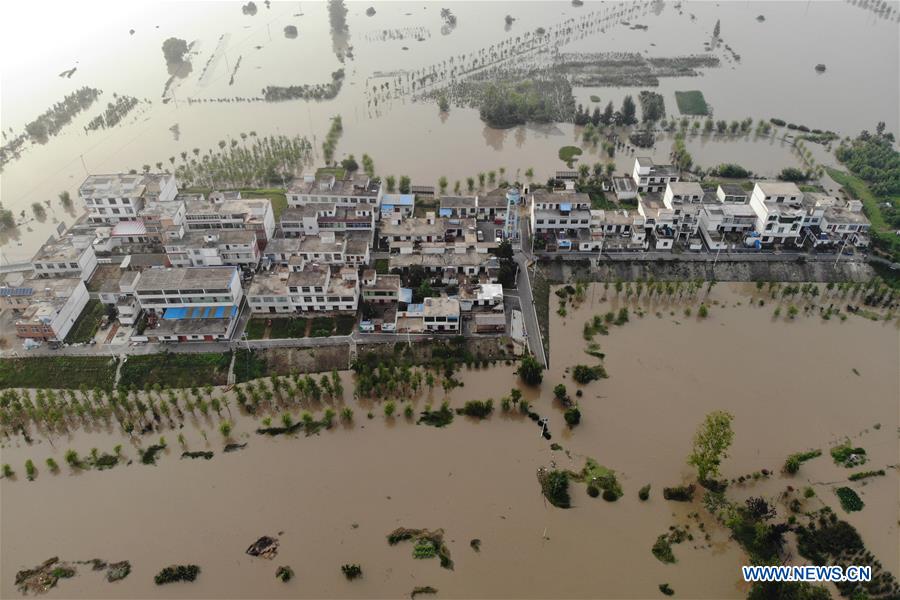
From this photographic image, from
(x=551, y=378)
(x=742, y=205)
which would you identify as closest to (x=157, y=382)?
(x=551, y=378)

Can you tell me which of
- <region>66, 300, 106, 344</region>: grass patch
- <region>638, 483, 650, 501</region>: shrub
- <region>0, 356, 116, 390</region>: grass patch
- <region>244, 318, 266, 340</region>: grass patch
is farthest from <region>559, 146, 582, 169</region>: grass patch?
<region>0, 356, 116, 390</region>: grass patch

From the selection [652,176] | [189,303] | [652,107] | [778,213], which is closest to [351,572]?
[189,303]

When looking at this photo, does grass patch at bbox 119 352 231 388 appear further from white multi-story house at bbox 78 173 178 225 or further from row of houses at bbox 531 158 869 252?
row of houses at bbox 531 158 869 252

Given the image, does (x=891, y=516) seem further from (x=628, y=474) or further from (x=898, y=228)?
(x=898, y=228)

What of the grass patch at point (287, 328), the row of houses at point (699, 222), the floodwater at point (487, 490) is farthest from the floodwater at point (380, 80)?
the floodwater at point (487, 490)

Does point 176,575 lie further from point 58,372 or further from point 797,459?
point 797,459
